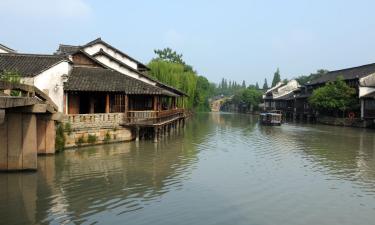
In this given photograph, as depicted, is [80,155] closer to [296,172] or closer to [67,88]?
[67,88]

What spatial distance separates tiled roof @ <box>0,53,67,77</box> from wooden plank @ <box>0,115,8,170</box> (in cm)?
737

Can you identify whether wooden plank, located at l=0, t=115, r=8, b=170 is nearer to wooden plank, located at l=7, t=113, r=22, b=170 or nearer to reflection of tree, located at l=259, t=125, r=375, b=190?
wooden plank, located at l=7, t=113, r=22, b=170

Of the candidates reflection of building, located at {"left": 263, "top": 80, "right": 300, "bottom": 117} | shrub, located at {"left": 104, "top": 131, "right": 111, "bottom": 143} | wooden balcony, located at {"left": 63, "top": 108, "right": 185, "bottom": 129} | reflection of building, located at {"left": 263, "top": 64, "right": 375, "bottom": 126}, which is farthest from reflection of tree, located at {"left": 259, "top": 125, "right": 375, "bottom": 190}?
reflection of building, located at {"left": 263, "top": 80, "right": 300, "bottom": 117}

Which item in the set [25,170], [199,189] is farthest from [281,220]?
[25,170]

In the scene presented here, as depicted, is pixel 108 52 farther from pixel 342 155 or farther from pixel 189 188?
pixel 189 188

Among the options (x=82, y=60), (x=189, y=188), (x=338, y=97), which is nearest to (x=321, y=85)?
(x=338, y=97)

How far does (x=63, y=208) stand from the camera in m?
11.3

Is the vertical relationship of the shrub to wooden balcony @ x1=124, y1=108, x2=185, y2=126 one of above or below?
below

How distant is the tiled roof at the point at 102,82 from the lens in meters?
24.0

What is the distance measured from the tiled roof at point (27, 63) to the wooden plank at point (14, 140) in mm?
7222

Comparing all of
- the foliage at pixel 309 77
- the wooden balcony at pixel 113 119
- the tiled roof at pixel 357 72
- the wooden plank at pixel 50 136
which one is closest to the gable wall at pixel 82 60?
the wooden balcony at pixel 113 119

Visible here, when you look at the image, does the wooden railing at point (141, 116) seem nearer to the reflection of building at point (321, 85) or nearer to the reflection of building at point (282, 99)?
the reflection of building at point (321, 85)

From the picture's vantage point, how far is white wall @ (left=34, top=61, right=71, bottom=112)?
21923 millimetres

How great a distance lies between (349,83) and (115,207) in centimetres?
4737
